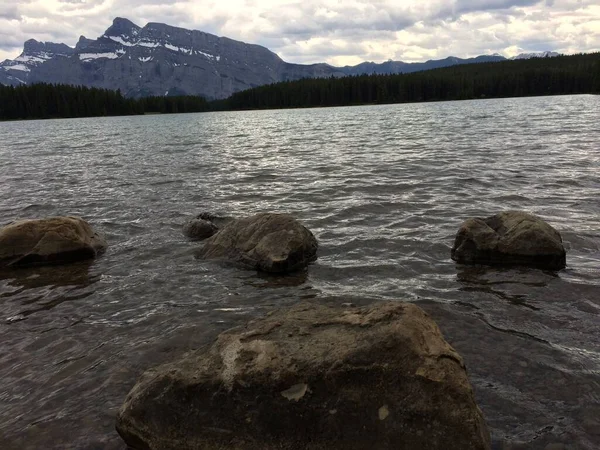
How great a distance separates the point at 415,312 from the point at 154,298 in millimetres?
6139

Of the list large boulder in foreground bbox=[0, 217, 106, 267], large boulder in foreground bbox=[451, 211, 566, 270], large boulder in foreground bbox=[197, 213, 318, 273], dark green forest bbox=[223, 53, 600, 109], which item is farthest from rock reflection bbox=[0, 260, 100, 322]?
dark green forest bbox=[223, 53, 600, 109]

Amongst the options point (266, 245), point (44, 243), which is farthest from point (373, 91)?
point (44, 243)

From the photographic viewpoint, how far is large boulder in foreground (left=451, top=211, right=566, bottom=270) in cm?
981

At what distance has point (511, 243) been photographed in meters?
10.1

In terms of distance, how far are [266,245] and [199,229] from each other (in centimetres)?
378

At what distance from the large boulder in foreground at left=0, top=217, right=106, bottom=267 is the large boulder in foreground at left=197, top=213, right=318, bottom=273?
3.32 m

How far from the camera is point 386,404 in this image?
14.3ft

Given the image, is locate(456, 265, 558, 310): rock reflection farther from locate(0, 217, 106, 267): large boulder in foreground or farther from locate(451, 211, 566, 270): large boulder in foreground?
locate(0, 217, 106, 267): large boulder in foreground

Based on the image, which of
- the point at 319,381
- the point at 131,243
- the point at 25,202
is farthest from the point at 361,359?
the point at 25,202

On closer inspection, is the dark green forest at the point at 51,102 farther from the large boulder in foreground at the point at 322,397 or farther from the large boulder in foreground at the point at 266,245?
the large boulder in foreground at the point at 322,397

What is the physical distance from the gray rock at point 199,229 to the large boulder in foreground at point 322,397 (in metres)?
8.77

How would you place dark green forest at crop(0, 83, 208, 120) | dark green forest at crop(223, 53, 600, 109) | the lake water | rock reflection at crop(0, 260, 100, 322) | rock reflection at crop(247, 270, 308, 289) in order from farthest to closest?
dark green forest at crop(223, 53, 600, 109)
dark green forest at crop(0, 83, 208, 120)
rock reflection at crop(247, 270, 308, 289)
rock reflection at crop(0, 260, 100, 322)
the lake water

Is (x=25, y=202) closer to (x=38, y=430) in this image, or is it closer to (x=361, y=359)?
(x=38, y=430)

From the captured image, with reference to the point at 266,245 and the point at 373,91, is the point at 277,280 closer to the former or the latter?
the point at 266,245
